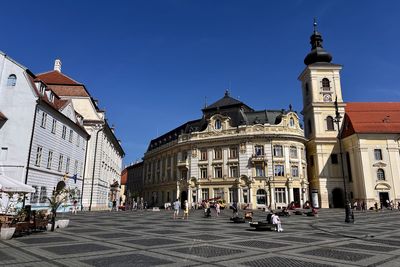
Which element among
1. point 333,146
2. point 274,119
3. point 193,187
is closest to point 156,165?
point 193,187

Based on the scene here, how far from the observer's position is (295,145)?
54500 millimetres

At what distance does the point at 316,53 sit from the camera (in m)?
61.3

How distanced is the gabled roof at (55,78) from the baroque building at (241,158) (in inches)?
951

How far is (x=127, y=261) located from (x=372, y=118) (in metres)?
56.7

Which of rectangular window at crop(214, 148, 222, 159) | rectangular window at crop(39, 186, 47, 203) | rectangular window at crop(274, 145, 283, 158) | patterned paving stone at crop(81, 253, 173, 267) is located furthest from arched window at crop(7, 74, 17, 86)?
rectangular window at crop(274, 145, 283, 158)

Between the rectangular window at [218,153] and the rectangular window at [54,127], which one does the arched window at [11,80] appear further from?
the rectangular window at [218,153]

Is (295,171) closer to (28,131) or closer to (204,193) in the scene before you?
(204,193)

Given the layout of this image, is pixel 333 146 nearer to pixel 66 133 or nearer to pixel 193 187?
pixel 193 187

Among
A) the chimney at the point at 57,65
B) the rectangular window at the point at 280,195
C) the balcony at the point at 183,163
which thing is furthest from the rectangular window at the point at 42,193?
the rectangular window at the point at 280,195

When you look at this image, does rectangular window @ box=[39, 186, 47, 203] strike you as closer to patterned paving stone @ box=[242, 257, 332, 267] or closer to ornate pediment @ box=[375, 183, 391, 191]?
patterned paving stone @ box=[242, 257, 332, 267]

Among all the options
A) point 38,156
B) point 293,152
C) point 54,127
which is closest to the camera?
point 38,156

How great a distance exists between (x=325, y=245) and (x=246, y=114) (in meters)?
47.0

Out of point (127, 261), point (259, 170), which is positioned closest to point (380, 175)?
point (259, 170)

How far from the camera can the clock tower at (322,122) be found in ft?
181
